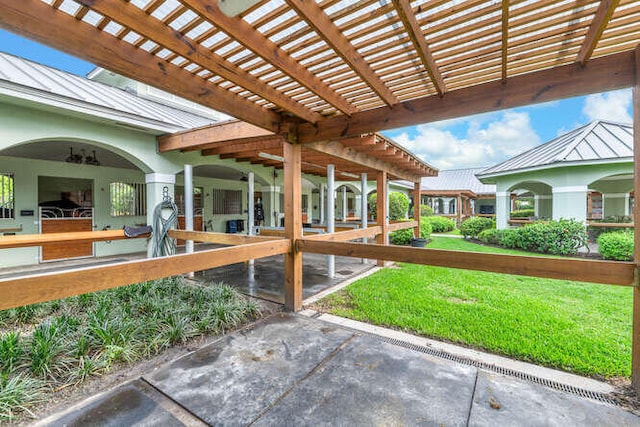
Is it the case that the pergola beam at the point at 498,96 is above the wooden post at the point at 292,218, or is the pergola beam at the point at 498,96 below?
above

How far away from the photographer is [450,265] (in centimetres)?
280

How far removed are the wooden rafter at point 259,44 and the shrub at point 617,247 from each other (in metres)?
8.75

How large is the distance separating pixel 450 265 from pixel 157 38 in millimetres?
3049

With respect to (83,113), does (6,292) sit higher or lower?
lower

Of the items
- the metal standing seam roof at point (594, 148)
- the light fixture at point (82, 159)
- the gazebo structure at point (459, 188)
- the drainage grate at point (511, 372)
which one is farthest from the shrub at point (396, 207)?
the gazebo structure at point (459, 188)

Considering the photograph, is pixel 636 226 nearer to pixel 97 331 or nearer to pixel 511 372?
pixel 511 372

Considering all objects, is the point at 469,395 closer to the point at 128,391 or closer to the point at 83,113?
the point at 128,391

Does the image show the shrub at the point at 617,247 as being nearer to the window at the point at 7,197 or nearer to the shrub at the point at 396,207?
the shrub at the point at 396,207

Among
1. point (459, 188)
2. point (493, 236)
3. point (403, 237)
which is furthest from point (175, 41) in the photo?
point (459, 188)

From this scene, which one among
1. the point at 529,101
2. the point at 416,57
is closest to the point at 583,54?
the point at 529,101

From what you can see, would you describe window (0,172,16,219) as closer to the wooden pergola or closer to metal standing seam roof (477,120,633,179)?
the wooden pergola

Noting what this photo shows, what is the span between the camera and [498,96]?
272 centimetres

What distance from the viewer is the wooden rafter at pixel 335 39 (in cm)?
177

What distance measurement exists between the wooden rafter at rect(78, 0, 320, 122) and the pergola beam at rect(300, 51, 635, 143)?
1.08 meters
